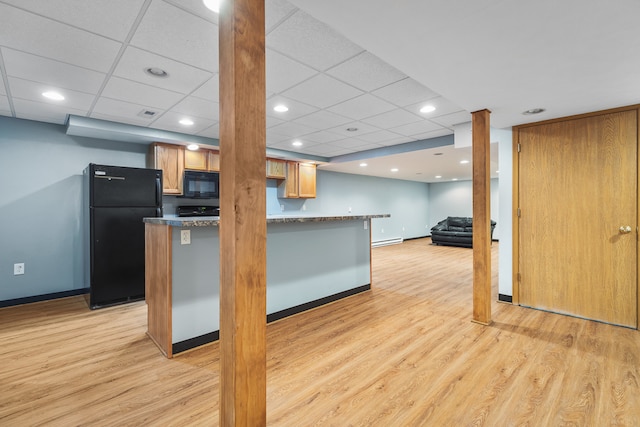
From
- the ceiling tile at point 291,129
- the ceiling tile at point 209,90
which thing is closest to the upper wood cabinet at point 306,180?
the ceiling tile at point 291,129

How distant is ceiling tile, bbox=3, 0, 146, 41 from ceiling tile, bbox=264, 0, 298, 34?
70cm

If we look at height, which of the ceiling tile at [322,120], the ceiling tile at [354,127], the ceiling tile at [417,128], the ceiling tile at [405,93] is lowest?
the ceiling tile at [405,93]

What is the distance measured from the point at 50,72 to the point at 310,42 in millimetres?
2201

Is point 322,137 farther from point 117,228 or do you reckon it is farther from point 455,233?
point 455,233

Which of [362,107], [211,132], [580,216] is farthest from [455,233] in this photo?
[211,132]

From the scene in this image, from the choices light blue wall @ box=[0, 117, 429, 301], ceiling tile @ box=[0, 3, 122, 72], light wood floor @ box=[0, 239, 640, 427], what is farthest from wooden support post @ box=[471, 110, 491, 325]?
light blue wall @ box=[0, 117, 429, 301]

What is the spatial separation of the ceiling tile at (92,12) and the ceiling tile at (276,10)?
2.29 feet

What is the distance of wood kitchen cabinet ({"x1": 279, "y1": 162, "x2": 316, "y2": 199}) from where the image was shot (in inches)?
243

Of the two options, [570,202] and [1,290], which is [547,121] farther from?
[1,290]

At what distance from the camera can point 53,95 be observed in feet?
9.68

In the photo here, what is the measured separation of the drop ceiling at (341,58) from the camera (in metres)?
1.59

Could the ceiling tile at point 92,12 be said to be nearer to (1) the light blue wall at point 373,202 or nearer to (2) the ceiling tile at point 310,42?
(2) the ceiling tile at point 310,42

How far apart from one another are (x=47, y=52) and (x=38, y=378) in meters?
2.30

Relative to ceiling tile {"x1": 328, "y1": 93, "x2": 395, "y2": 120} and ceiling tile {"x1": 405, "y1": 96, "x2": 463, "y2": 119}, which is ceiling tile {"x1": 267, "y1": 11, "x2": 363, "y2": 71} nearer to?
ceiling tile {"x1": 328, "y1": 93, "x2": 395, "y2": 120}
